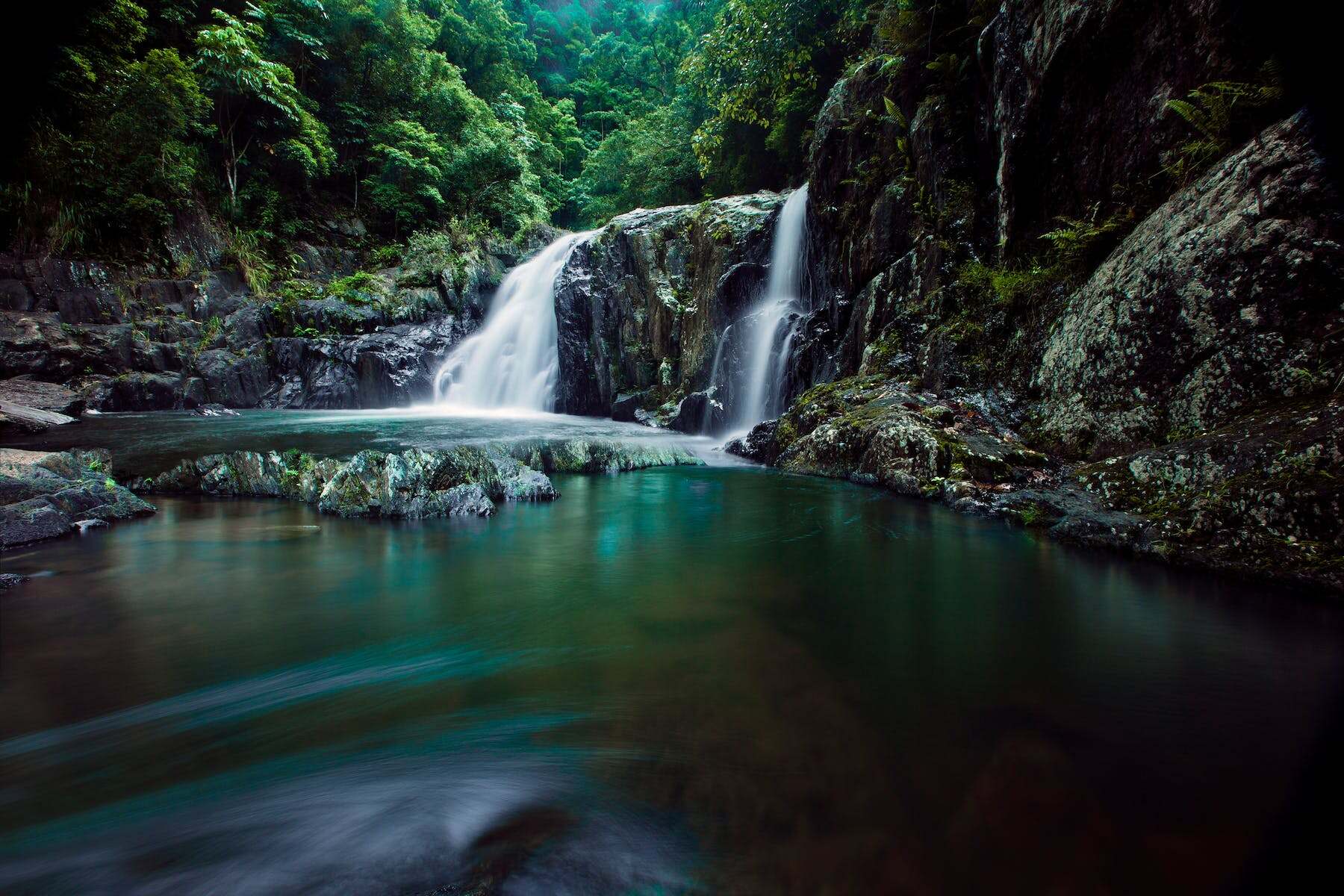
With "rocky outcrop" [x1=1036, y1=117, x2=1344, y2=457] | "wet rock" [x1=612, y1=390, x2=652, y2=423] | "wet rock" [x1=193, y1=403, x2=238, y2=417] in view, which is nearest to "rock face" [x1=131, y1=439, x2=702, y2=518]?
"rocky outcrop" [x1=1036, y1=117, x2=1344, y2=457]

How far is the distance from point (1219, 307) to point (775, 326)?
7.90 m

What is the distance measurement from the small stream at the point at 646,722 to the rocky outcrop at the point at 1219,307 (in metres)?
1.67

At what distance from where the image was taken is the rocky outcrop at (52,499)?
14.9 ft

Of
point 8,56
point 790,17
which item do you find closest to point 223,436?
point 8,56

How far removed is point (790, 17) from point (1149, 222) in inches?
447

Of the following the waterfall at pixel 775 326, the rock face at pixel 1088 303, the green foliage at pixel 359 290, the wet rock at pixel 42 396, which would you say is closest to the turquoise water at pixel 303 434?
the wet rock at pixel 42 396

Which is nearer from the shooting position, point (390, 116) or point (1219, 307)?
point (1219, 307)

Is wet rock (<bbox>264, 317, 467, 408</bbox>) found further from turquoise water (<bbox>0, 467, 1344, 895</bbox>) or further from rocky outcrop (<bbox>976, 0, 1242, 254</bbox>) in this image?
rocky outcrop (<bbox>976, 0, 1242, 254</bbox>)

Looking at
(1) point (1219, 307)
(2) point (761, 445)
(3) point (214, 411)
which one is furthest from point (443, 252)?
(1) point (1219, 307)

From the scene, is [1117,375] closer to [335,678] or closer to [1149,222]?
[1149,222]

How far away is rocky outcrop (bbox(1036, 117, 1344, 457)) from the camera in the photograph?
405 cm

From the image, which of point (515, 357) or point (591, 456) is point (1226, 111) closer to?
point (591, 456)

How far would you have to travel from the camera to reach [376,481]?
5.88 metres

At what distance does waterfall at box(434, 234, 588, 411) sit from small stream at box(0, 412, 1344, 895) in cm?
1261
